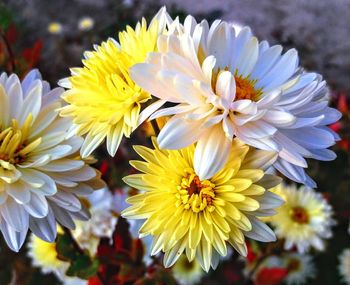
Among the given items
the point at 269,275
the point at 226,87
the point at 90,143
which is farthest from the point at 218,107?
the point at 269,275

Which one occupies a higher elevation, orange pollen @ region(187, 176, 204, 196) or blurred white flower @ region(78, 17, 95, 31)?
orange pollen @ region(187, 176, 204, 196)

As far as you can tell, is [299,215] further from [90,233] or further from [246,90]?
[246,90]

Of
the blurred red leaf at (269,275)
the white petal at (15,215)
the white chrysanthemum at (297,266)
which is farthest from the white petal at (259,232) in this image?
the white chrysanthemum at (297,266)

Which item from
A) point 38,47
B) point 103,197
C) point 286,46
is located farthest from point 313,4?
point 103,197

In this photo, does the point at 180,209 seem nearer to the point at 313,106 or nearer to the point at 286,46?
the point at 313,106

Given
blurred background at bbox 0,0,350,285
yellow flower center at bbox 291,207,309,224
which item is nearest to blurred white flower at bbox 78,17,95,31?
blurred background at bbox 0,0,350,285

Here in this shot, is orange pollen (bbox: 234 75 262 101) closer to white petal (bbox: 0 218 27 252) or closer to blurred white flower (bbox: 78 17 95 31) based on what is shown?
white petal (bbox: 0 218 27 252)
